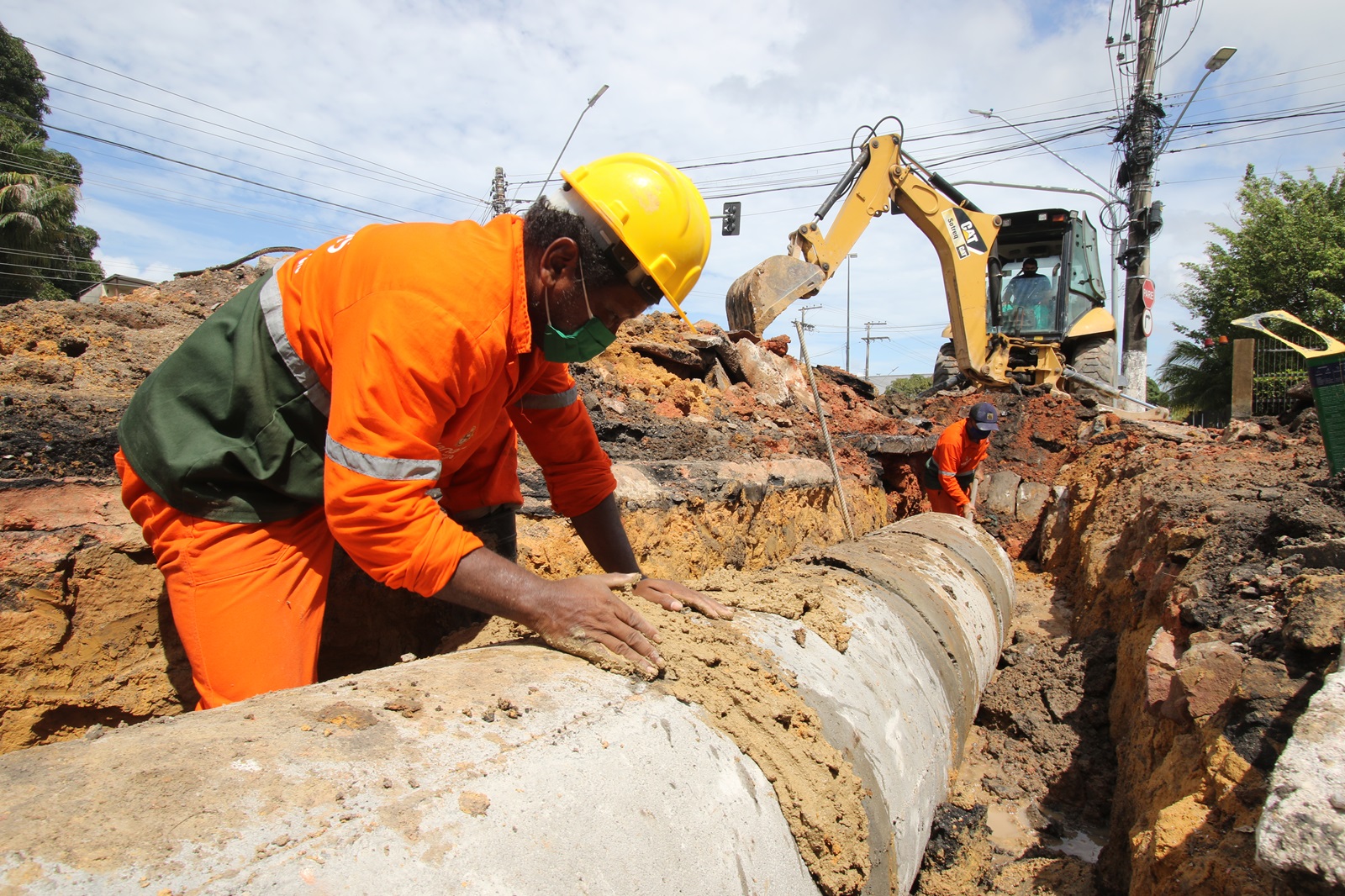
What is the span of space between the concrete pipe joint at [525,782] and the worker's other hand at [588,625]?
0.17 feet

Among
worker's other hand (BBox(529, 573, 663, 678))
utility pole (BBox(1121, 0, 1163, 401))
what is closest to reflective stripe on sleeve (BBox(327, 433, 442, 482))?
worker's other hand (BBox(529, 573, 663, 678))

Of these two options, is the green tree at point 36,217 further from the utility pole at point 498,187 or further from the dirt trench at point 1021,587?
the dirt trench at point 1021,587

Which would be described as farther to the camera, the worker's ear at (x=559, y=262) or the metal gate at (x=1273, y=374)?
the metal gate at (x=1273, y=374)

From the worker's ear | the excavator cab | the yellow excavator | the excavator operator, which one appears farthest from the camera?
the excavator operator

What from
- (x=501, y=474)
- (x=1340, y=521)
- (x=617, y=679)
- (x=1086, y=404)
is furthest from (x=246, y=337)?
(x=1086, y=404)

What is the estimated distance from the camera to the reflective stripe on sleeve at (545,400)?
2.48m

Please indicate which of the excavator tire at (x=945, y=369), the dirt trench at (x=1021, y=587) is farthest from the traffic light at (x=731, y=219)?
the dirt trench at (x=1021, y=587)

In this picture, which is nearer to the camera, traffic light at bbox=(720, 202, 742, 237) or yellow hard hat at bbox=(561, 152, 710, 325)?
yellow hard hat at bbox=(561, 152, 710, 325)

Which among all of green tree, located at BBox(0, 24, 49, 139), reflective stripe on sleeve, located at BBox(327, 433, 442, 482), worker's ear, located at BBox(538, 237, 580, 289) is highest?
green tree, located at BBox(0, 24, 49, 139)

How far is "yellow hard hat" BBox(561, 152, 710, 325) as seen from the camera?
1913 mm

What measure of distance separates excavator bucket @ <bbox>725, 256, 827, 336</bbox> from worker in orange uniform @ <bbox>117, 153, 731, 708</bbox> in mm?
6034

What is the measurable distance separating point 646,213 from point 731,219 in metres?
14.9

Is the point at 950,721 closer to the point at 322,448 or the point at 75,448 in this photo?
the point at 322,448

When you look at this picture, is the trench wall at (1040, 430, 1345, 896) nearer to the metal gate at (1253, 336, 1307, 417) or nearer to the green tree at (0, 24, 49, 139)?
the metal gate at (1253, 336, 1307, 417)
